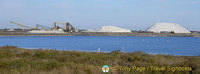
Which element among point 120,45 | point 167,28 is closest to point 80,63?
point 120,45

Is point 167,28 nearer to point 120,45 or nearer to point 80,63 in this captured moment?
point 120,45

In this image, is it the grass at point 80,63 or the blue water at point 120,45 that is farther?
the blue water at point 120,45

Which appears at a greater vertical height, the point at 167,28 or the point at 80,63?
the point at 80,63

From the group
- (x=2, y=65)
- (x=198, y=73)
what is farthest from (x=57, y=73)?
(x=198, y=73)

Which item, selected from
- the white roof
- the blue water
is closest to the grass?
the blue water

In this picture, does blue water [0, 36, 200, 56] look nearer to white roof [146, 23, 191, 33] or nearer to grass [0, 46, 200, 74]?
grass [0, 46, 200, 74]

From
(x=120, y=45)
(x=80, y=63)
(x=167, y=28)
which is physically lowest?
(x=120, y=45)

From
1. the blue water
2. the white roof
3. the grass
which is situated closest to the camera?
the grass

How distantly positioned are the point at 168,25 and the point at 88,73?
486ft

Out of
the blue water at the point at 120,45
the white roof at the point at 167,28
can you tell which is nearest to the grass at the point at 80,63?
the blue water at the point at 120,45

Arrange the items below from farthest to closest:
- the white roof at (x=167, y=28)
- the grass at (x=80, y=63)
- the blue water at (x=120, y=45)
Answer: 1. the white roof at (x=167, y=28)
2. the blue water at (x=120, y=45)
3. the grass at (x=80, y=63)

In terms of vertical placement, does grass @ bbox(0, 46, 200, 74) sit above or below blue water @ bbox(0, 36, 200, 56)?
above

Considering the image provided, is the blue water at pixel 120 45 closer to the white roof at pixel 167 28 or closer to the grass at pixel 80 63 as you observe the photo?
the grass at pixel 80 63

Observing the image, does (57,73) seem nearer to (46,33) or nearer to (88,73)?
(88,73)
